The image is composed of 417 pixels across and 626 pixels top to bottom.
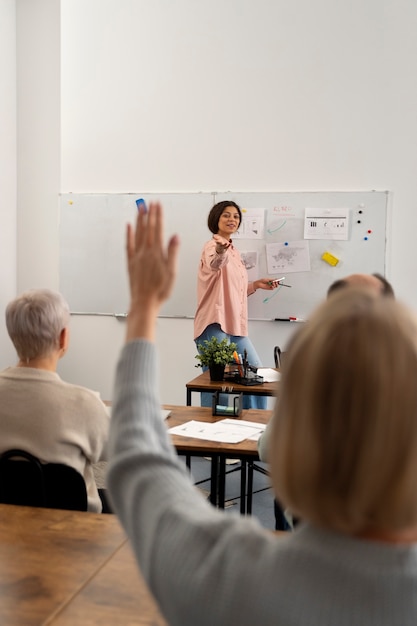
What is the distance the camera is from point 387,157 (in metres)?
5.51

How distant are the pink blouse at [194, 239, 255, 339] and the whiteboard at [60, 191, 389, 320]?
1.24ft

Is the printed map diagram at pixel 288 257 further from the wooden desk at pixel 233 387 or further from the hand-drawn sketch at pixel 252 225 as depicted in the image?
the wooden desk at pixel 233 387

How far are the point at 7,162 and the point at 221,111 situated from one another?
6.80ft

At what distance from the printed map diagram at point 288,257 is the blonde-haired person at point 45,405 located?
3802 millimetres

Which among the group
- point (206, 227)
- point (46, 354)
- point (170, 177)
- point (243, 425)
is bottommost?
point (243, 425)

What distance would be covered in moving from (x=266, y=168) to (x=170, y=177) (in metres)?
0.89

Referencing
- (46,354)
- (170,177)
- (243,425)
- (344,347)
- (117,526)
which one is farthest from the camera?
(170,177)

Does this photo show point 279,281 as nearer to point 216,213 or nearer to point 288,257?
point 288,257

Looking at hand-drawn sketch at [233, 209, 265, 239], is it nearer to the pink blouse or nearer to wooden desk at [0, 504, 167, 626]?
the pink blouse

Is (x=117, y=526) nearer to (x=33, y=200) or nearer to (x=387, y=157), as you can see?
(x=387, y=157)

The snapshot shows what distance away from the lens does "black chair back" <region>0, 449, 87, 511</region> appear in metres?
1.82

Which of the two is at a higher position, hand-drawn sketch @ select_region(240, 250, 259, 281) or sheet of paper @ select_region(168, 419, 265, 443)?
hand-drawn sketch @ select_region(240, 250, 259, 281)

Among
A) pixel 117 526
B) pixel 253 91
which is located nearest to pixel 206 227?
pixel 253 91

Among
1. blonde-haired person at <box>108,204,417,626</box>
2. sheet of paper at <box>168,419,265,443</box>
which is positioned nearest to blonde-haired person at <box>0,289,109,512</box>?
sheet of paper at <box>168,419,265,443</box>
